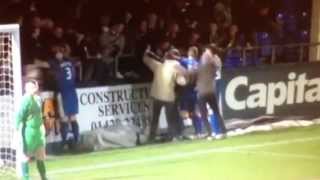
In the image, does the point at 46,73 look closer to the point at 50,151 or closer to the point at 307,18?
the point at 50,151

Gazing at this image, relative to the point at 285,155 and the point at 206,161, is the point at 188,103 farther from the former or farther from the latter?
the point at 285,155

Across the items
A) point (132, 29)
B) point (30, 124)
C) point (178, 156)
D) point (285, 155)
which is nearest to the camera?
point (30, 124)

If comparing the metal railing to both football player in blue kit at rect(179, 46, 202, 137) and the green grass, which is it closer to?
football player in blue kit at rect(179, 46, 202, 137)

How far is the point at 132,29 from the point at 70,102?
7.30 feet

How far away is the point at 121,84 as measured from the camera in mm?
14633

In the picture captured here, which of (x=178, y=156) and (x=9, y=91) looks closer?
(x=9, y=91)

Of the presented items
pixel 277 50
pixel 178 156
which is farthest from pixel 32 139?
pixel 277 50

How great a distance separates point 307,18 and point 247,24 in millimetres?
1638

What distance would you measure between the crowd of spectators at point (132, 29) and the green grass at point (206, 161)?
4.82 feet

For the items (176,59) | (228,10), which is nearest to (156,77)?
(176,59)

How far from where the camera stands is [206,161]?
13.8 m

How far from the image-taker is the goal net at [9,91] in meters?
11.9

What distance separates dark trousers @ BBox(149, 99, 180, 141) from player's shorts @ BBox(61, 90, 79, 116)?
5.03ft

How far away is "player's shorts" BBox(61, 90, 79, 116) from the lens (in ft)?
45.3
